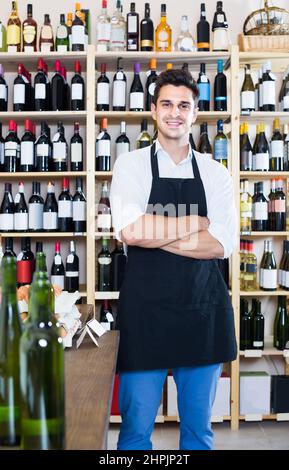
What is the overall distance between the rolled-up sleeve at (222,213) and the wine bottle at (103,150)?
53.9 inches

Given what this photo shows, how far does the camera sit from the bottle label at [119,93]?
11.0 feet

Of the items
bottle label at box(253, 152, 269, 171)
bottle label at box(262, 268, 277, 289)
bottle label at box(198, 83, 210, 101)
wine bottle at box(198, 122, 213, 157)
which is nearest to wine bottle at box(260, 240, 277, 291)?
bottle label at box(262, 268, 277, 289)

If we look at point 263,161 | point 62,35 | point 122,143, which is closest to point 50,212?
point 122,143

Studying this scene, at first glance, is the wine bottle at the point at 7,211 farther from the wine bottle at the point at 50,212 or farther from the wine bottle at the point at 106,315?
the wine bottle at the point at 106,315

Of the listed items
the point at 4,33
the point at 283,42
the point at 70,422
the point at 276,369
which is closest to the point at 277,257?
the point at 276,369

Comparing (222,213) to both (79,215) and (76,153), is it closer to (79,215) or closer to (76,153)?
(79,215)

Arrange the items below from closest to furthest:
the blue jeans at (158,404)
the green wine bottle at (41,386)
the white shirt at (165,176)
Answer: the green wine bottle at (41,386) → the blue jeans at (158,404) → the white shirt at (165,176)

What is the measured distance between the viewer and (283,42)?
132 inches

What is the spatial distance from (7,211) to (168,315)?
1820 mm

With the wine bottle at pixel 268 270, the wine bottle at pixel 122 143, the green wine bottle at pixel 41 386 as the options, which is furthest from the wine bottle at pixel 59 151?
the green wine bottle at pixel 41 386

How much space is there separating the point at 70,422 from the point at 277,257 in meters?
2.87

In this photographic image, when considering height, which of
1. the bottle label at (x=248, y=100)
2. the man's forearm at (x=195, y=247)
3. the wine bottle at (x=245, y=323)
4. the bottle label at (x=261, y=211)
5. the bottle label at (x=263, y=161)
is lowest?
the wine bottle at (x=245, y=323)

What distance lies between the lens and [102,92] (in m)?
3.32

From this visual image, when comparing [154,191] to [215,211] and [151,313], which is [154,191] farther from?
[151,313]
